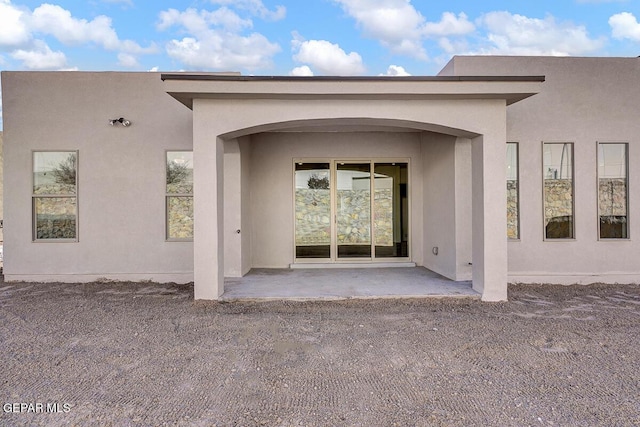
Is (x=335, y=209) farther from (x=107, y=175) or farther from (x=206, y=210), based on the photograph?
(x=107, y=175)

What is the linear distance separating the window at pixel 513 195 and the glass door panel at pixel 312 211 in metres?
3.85

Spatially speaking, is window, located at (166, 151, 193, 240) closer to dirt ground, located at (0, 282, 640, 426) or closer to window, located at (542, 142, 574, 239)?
dirt ground, located at (0, 282, 640, 426)

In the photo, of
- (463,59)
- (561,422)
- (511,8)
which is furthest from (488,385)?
(511,8)

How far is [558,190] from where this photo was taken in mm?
7258

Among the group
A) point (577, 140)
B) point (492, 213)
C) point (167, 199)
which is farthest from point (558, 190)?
point (167, 199)

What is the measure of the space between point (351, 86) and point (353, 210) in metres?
4.02

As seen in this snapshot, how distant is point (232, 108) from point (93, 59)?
7281mm

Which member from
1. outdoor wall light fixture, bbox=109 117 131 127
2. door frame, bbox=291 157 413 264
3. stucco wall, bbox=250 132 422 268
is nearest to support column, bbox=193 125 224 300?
outdoor wall light fixture, bbox=109 117 131 127

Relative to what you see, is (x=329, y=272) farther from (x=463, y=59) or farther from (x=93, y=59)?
(x=93, y=59)

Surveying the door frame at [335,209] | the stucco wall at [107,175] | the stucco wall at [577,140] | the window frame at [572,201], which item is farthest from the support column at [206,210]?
the window frame at [572,201]

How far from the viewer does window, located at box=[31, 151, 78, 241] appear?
24.7 ft

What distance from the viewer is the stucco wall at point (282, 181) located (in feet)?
28.3

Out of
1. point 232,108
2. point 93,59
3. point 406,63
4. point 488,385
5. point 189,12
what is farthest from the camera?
point 406,63

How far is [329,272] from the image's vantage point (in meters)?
Result: 7.88
